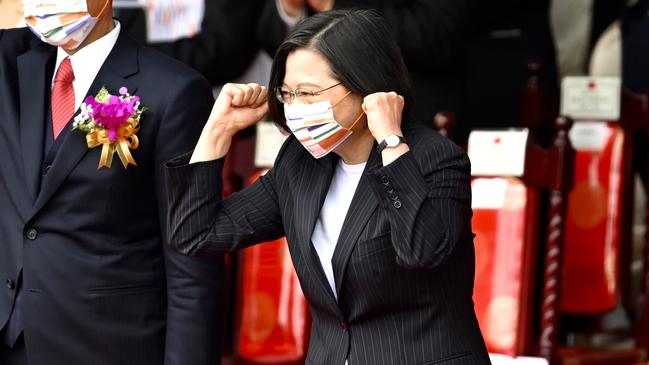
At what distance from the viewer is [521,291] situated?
341cm

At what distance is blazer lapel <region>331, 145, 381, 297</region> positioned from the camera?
211 cm

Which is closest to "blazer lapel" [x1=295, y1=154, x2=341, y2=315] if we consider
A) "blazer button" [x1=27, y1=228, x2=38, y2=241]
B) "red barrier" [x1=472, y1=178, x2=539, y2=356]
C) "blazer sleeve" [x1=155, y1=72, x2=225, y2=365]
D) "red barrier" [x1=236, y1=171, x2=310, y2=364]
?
Answer: "blazer sleeve" [x1=155, y1=72, x2=225, y2=365]

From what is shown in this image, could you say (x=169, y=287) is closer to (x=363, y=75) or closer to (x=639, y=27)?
(x=363, y=75)

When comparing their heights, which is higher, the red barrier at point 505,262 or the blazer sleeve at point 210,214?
the blazer sleeve at point 210,214

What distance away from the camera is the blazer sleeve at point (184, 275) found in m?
2.48

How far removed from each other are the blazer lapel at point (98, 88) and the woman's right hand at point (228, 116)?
0.26 metres

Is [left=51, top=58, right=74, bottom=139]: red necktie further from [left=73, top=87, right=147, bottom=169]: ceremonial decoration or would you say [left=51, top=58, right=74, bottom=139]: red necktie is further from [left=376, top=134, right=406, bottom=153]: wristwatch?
[left=376, top=134, right=406, bottom=153]: wristwatch

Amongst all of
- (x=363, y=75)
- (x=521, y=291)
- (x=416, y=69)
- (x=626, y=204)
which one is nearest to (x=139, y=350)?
(x=363, y=75)

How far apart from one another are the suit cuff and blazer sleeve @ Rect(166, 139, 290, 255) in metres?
0.31

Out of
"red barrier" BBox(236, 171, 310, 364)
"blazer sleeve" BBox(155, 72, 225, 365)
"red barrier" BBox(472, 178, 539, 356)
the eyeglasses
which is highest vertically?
the eyeglasses

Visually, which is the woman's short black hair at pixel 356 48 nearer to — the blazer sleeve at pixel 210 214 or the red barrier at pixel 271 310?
the blazer sleeve at pixel 210 214

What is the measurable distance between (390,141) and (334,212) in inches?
7.8

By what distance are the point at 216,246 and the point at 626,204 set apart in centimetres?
203

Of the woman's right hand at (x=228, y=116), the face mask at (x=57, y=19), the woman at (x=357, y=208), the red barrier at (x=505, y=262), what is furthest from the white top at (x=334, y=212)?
the red barrier at (x=505, y=262)
